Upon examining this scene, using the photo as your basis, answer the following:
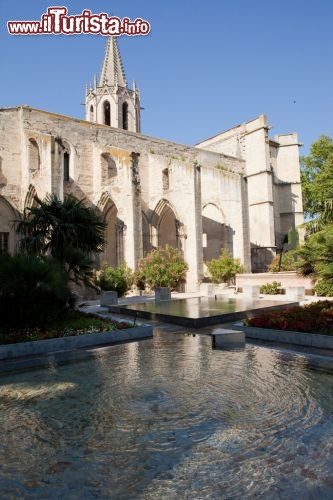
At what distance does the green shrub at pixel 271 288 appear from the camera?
64.8ft

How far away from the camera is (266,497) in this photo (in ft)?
8.86

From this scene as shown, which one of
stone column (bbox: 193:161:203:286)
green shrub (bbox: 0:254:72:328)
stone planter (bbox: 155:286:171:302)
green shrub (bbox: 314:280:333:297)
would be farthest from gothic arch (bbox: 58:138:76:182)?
green shrub (bbox: 314:280:333:297)

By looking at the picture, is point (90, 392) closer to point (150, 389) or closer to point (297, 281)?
point (150, 389)

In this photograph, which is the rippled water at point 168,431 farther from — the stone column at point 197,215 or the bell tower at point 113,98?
the bell tower at point 113,98

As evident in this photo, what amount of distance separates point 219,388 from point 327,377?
168 centimetres

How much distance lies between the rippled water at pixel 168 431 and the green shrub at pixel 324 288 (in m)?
12.0

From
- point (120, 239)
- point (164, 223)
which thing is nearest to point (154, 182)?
point (164, 223)

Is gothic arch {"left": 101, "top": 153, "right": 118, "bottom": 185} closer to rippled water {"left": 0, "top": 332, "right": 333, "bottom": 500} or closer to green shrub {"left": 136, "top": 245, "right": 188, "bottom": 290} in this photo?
green shrub {"left": 136, "top": 245, "right": 188, "bottom": 290}

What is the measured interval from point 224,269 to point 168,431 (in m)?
20.7

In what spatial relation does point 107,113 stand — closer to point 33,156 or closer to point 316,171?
point 33,156

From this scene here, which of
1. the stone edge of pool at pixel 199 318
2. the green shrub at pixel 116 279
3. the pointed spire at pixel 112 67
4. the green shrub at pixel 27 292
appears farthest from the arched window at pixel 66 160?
the pointed spire at pixel 112 67

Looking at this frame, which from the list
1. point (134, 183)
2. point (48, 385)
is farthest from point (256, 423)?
point (134, 183)

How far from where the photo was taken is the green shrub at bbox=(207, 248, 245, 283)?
24266mm

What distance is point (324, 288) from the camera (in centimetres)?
1761
